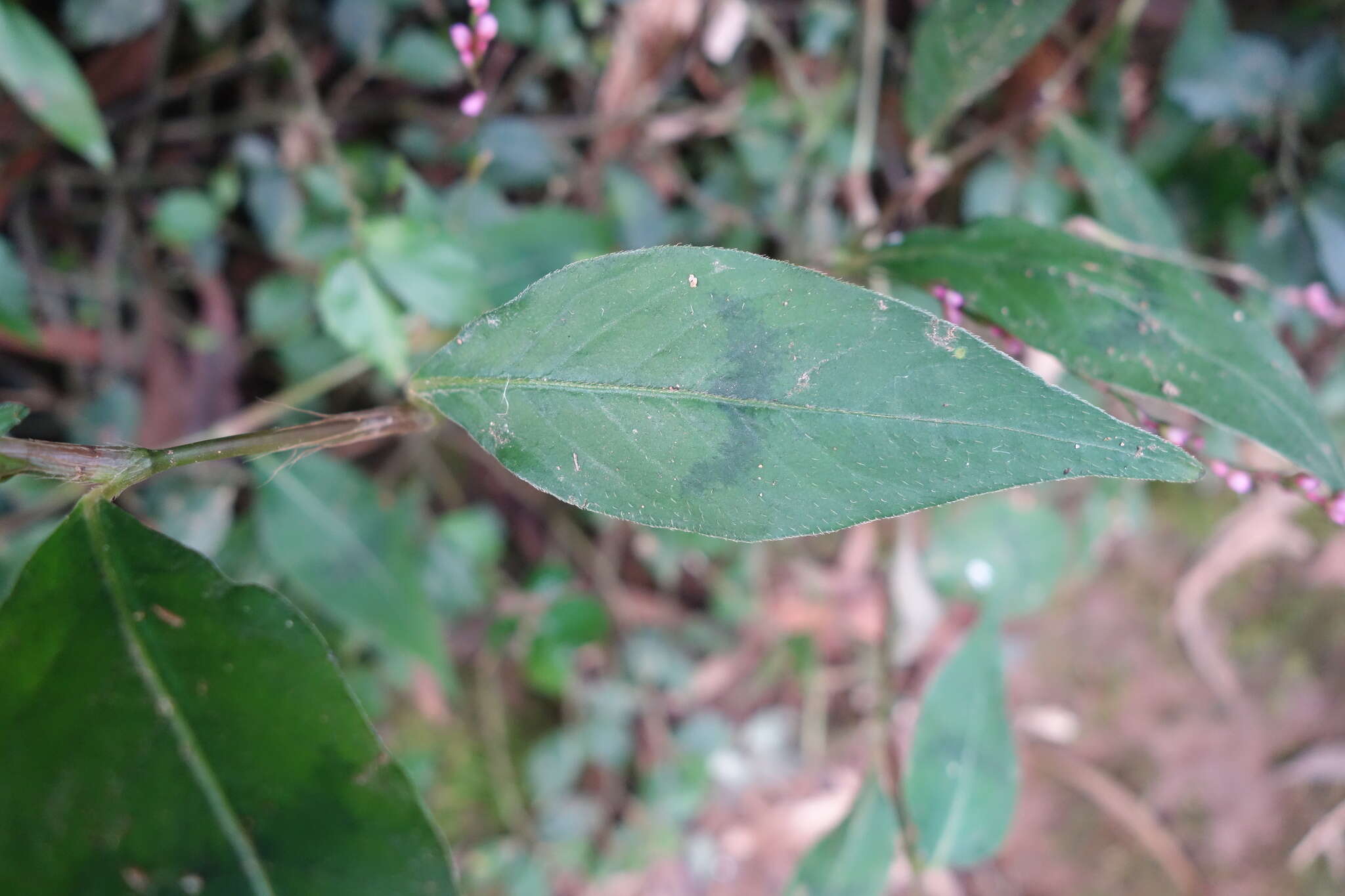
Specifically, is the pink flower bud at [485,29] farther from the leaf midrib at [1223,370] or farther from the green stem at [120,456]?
the leaf midrib at [1223,370]

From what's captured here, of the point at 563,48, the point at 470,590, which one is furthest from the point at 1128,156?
the point at 470,590

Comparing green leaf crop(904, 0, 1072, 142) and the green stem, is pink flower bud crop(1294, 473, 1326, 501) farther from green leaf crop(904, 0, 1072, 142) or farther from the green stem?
the green stem


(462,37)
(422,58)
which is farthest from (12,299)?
(462,37)

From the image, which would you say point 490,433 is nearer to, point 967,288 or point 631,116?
point 967,288

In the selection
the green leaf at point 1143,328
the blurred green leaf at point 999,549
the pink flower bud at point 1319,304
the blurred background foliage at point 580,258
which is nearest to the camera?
the green leaf at point 1143,328

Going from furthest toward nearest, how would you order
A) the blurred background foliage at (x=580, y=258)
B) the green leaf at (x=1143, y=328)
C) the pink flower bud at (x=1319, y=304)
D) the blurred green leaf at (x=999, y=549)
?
the blurred green leaf at (x=999, y=549), the blurred background foliage at (x=580, y=258), the pink flower bud at (x=1319, y=304), the green leaf at (x=1143, y=328)

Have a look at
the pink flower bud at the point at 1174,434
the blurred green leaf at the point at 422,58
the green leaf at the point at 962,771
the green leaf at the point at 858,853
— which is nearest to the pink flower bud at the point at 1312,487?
the pink flower bud at the point at 1174,434

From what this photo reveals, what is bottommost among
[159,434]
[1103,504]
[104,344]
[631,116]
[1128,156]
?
[1103,504]

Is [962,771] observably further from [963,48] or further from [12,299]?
[12,299]
